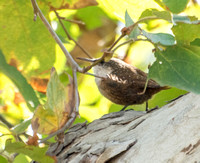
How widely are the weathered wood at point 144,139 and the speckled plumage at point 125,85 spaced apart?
0.29 m

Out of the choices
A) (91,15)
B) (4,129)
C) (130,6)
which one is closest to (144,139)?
(4,129)

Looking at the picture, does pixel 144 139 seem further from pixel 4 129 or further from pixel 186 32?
pixel 4 129

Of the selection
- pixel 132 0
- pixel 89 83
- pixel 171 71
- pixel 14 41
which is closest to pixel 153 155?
pixel 171 71

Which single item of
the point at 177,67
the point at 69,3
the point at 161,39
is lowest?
the point at 177,67

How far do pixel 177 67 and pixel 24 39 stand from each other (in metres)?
0.84

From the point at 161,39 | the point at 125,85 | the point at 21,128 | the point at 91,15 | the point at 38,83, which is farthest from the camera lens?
the point at 91,15

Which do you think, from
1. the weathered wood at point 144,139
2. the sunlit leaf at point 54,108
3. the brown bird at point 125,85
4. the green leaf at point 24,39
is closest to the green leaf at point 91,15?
the brown bird at point 125,85

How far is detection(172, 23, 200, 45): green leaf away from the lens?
1.32 meters

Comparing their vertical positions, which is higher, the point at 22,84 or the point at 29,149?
the point at 22,84

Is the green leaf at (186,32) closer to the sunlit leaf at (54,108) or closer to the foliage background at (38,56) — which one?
the foliage background at (38,56)

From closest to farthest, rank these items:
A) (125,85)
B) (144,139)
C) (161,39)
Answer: (161,39), (144,139), (125,85)

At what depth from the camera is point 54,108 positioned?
1408 mm

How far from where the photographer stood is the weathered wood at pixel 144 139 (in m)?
1.29

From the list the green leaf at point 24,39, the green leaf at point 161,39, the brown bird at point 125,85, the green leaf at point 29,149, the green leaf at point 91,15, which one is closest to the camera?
the green leaf at point 161,39
